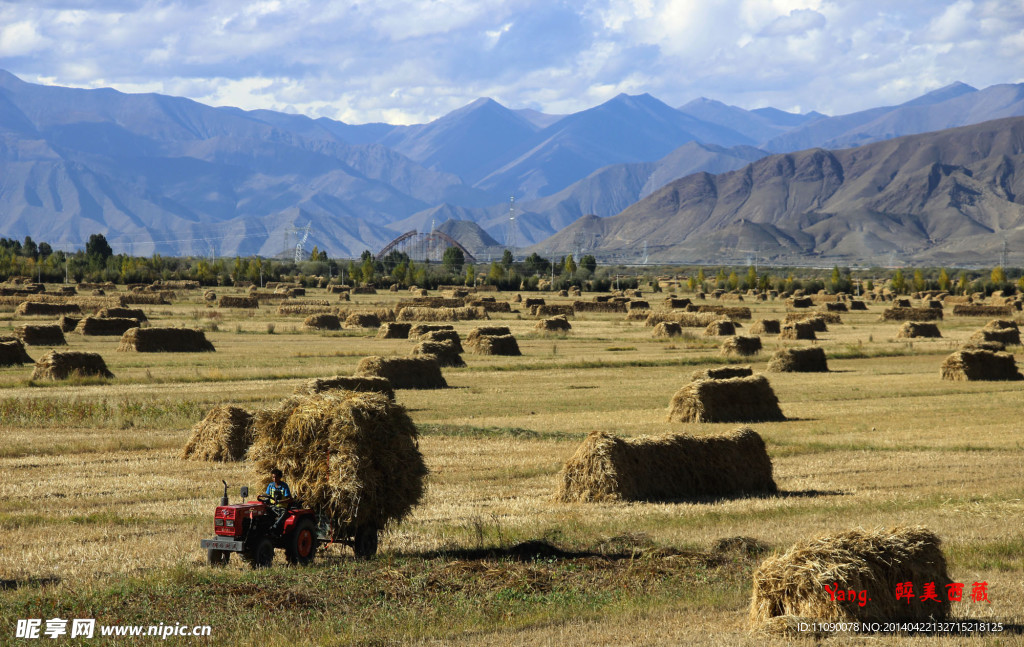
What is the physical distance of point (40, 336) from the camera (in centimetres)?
5281

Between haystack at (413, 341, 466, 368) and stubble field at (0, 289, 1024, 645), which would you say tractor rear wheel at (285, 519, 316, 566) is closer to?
stubble field at (0, 289, 1024, 645)

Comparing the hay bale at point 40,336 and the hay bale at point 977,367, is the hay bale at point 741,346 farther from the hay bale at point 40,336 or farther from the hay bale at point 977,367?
the hay bale at point 40,336

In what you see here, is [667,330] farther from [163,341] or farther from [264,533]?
[264,533]

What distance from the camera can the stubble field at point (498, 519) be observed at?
10523mm

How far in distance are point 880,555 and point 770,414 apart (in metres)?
20.2

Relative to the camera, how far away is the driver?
41.8ft

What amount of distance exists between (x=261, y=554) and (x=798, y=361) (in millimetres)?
35624

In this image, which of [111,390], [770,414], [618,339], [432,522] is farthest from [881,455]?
[618,339]

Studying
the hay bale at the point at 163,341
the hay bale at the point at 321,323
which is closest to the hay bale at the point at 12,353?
the hay bale at the point at 163,341

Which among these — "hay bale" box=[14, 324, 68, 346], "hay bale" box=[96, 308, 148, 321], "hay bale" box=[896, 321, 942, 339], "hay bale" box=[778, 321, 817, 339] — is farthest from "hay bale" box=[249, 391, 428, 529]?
"hay bale" box=[896, 321, 942, 339]

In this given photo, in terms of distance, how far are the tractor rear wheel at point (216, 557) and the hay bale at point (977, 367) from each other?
33744 millimetres

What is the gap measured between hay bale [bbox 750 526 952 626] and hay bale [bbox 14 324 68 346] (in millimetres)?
48676

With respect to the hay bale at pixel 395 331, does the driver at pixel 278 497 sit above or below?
above

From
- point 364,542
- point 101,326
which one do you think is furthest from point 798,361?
point 101,326
